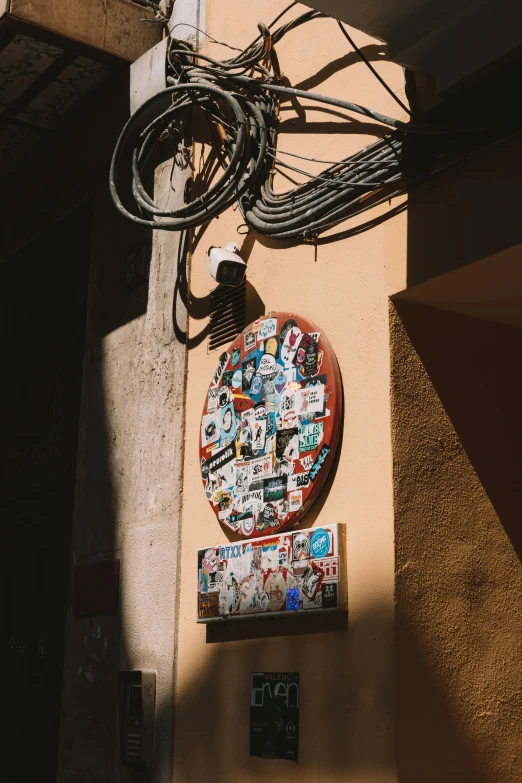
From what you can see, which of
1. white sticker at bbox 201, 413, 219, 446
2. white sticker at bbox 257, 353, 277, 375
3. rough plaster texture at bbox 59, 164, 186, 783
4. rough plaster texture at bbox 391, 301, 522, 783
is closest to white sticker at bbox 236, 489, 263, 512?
white sticker at bbox 201, 413, 219, 446

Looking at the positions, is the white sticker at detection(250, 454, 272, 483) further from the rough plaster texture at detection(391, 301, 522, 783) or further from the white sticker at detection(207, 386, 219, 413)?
the rough plaster texture at detection(391, 301, 522, 783)

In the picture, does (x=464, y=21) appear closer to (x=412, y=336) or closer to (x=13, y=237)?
(x=412, y=336)

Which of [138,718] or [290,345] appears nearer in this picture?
[290,345]

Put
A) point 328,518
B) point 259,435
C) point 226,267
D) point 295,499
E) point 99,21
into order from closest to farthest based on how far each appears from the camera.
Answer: point 328,518
point 295,499
point 259,435
point 226,267
point 99,21

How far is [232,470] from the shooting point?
15.3 feet

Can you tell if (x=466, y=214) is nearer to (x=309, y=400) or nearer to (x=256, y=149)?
(x=309, y=400)

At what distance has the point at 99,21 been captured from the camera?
19.7 feet

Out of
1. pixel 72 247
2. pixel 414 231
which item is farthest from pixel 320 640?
pixel 72 247

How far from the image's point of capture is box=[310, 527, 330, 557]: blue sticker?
13.1 feet

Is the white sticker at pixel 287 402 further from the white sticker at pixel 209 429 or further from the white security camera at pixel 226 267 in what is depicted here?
the white security camera at pixel 226 267

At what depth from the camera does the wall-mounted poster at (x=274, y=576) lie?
3.94 meters

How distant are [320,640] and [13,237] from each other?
4726 mm

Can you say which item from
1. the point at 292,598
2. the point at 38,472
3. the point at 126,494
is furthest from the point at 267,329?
the point at 38,472

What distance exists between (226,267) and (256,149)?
707 millimetres
